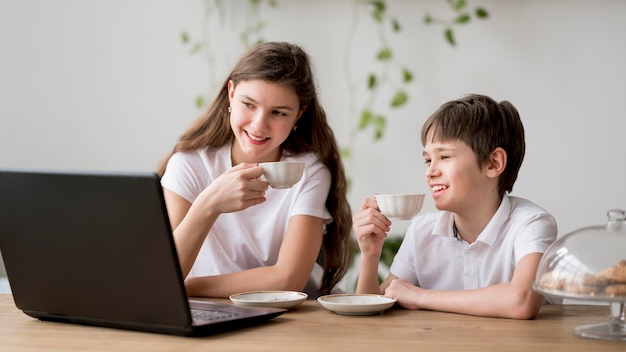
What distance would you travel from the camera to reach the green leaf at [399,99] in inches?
133

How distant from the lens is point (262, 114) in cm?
212

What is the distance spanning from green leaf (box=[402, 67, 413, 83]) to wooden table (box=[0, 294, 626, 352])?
187cm

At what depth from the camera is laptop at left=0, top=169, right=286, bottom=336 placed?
4.19ft

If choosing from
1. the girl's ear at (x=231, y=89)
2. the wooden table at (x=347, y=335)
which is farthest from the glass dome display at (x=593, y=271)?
the girl's ear at (x=231, y=89)

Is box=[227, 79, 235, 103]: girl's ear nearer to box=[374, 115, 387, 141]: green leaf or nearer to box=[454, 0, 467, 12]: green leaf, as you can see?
box=[374, 115, 387, 141]: green leaf

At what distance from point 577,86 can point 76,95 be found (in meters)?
2.15

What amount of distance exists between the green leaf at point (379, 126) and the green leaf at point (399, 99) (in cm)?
7

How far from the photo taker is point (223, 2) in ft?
11.3

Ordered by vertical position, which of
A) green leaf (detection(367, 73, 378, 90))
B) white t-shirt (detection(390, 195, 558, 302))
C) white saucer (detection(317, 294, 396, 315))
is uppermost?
green leaf (detection(367, 73, 378, 90))

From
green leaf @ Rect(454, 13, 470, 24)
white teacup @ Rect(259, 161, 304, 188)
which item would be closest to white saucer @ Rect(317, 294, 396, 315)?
white teacup @ Rect(259, 161, 304, 188)

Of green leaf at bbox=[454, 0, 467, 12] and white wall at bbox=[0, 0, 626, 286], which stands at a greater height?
green leaf at bbox=[454, 0, 467, 12]

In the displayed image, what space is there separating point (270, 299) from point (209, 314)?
28 centimetres

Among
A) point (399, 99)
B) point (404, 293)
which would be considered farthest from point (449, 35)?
point (404, 293)

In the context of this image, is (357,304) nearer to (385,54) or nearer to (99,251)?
(99,251)
